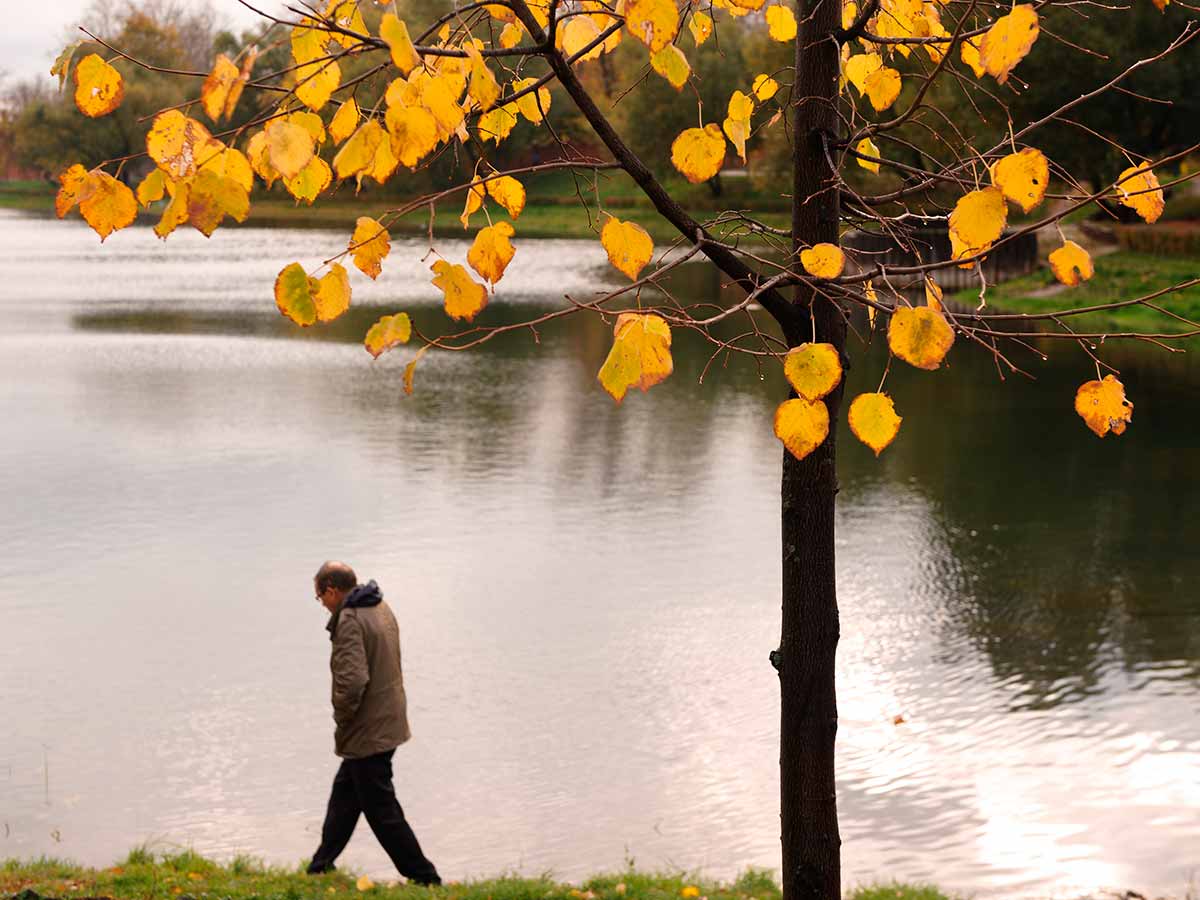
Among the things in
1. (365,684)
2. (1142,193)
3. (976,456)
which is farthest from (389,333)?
(976,456)

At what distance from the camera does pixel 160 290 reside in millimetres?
42375

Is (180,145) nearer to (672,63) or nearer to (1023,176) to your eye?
(672,63)

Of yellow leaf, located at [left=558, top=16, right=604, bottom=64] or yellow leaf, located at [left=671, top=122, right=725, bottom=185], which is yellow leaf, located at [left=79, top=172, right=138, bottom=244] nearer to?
yellow leaf, located at [left=558, top=16, right=604, bottom=64]

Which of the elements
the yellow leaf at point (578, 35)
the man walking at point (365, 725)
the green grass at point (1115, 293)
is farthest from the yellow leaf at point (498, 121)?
the green grass at point (1115, 293)

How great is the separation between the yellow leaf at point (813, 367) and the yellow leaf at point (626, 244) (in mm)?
557

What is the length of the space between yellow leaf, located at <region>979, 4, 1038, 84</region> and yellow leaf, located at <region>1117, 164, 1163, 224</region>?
0.88m

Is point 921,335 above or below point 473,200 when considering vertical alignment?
below

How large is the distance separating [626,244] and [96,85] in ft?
4.54

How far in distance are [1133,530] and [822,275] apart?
39.4ft

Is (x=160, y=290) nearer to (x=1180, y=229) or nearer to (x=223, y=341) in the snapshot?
(x=223, y=341)

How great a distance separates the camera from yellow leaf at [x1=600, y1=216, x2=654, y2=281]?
4070mm

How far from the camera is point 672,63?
412 cm

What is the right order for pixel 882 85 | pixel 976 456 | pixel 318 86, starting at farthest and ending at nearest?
pixel 976 456 → pixel 882 85 → pixel 318 86

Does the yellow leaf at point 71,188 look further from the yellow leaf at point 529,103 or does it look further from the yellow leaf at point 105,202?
the yellow leaf at point 529,103
